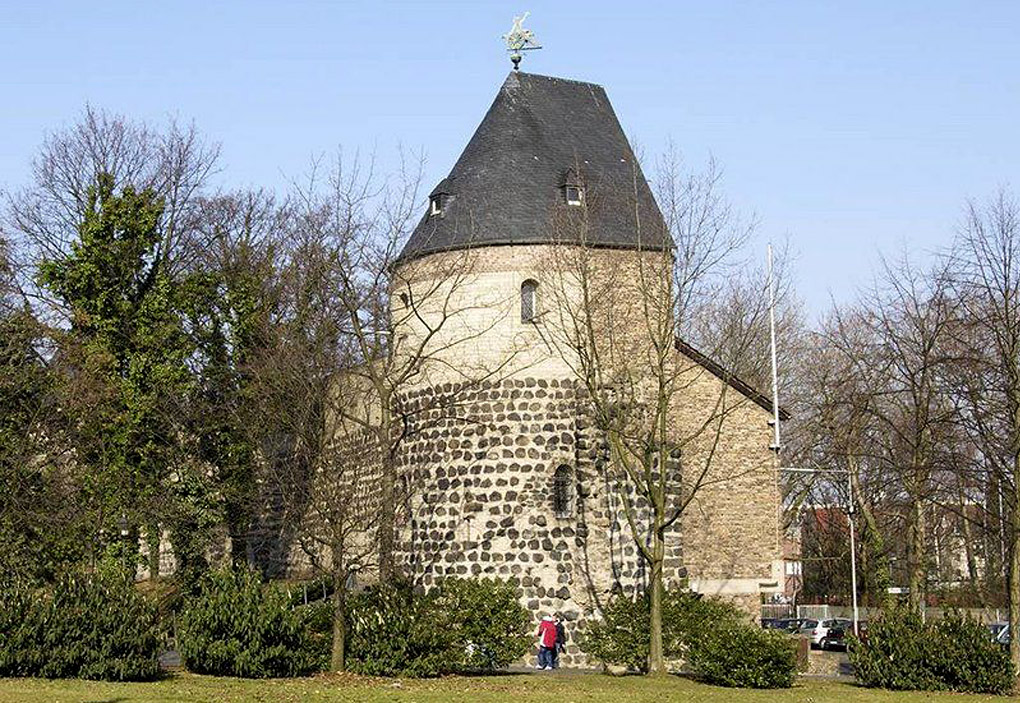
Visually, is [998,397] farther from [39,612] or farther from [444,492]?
[39,612]

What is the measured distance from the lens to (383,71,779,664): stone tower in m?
33.2

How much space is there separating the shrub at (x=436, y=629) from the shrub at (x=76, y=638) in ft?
13.9

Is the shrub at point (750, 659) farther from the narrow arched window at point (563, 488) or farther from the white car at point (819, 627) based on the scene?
the white car at point (819, 627)

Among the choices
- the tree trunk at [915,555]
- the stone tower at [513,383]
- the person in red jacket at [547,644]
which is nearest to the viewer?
the person in red jacket at [547,644]

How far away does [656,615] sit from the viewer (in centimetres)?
2947

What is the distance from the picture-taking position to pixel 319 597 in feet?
131

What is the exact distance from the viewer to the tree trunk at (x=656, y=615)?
2925 cm

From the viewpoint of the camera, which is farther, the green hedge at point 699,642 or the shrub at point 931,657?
the green hedge at point 699,642

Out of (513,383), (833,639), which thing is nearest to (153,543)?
(513,383)

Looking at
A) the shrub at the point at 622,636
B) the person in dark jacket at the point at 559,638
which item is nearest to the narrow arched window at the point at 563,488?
the person in dark jacket at the point at 559,638

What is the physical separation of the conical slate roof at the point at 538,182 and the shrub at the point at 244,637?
11058mm

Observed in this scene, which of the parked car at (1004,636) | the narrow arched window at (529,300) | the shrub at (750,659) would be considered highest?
the narrow arched window at (529,300)

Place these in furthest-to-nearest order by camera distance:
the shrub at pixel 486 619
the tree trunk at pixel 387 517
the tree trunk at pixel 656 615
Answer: the shrub at pixel 486 619
the tree trunk at pixel 387 517
the tree trunk at pixel 656 615

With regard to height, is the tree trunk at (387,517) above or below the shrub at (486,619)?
above
